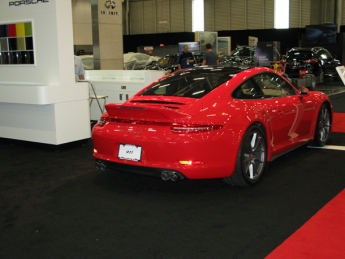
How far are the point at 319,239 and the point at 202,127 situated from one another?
4.96 feet

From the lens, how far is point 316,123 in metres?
6.49

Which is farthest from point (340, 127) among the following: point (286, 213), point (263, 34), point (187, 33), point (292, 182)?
point (187, 33)

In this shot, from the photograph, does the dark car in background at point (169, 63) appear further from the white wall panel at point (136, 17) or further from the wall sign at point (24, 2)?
the white wall panel at point (136, 17)

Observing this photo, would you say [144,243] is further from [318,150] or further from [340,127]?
[340,127]

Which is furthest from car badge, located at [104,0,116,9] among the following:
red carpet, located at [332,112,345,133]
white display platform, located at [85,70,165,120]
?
red carpet, located at [332,112,345,133]

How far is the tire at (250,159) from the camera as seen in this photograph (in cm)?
475

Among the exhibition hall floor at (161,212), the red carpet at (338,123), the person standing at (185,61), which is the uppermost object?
the person standing at (185,61)

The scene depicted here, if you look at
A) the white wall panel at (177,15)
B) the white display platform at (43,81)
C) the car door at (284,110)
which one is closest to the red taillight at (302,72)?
the car door at (284,110)

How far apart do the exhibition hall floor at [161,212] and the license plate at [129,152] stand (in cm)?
42

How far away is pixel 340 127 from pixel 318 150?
2.13m

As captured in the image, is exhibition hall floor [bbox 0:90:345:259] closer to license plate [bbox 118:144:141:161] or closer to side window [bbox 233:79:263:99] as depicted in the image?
license plate [bbox 118:144:141:161]

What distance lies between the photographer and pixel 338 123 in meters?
8.94

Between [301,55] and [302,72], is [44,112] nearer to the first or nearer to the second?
[302,72]

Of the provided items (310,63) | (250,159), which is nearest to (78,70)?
(250,159)
